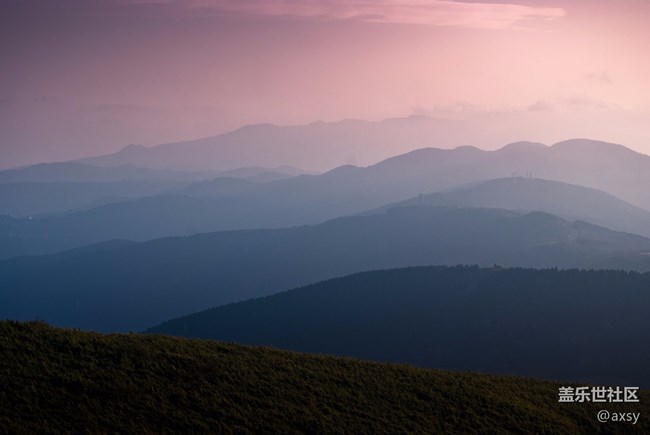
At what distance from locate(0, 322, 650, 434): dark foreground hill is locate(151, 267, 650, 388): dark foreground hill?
103223 mm

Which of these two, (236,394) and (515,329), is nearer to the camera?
(236,394)

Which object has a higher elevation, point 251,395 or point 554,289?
point 554,289

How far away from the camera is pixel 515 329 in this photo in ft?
548

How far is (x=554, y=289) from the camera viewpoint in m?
180

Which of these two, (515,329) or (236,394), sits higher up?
(515,329)

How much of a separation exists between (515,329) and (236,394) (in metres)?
145

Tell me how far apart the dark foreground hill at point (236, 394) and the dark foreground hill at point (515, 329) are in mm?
103223

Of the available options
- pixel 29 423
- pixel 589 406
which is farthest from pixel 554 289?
pixel 29 423

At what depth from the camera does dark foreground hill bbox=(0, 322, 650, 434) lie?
29.0 metres

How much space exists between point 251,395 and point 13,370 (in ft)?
37.0

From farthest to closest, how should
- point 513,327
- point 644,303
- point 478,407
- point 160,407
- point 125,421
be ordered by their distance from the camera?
point 513,327
point 644,303
point 478,407
point 160,407
point 125,421

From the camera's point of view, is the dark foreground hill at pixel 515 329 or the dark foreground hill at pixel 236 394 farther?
the dark foreground hill at pixel 515 329

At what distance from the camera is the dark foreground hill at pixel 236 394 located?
2902 centimetres

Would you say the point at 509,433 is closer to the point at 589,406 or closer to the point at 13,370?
the point at 589,406
